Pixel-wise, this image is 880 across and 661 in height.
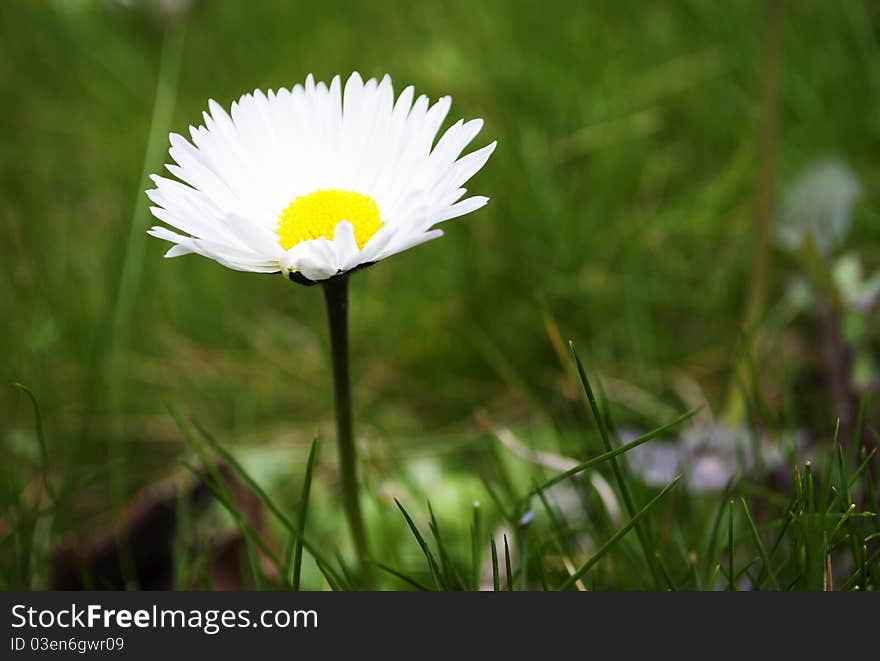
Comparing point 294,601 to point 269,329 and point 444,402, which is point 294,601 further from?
point 269,329

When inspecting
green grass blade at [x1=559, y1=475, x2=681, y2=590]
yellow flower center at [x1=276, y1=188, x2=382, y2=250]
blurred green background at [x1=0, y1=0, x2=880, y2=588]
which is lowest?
green grass blade at [x1=559, y1=475, x2=681, y2=590]

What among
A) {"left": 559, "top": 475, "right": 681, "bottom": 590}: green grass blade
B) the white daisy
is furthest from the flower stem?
{"left": 559, "top": 475, "right": 681, "bottom": 590}: green grass blade

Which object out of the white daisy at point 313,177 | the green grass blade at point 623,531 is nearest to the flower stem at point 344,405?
the white daisy at point 313,177

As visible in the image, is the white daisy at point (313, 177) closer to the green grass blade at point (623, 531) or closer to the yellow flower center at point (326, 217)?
the yellow flower center at point (326, 217)

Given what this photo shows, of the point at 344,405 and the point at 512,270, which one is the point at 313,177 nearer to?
the point at 344,405

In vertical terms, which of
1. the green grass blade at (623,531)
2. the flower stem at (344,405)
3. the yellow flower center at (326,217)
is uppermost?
the yellow flower center at (326,217)

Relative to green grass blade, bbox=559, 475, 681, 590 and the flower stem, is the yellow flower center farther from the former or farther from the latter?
green grass blade, bbox=559, 475, 681, 590

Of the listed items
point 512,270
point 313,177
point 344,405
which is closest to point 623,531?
point 344,405

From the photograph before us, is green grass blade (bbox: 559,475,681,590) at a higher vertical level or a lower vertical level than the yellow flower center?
lower
